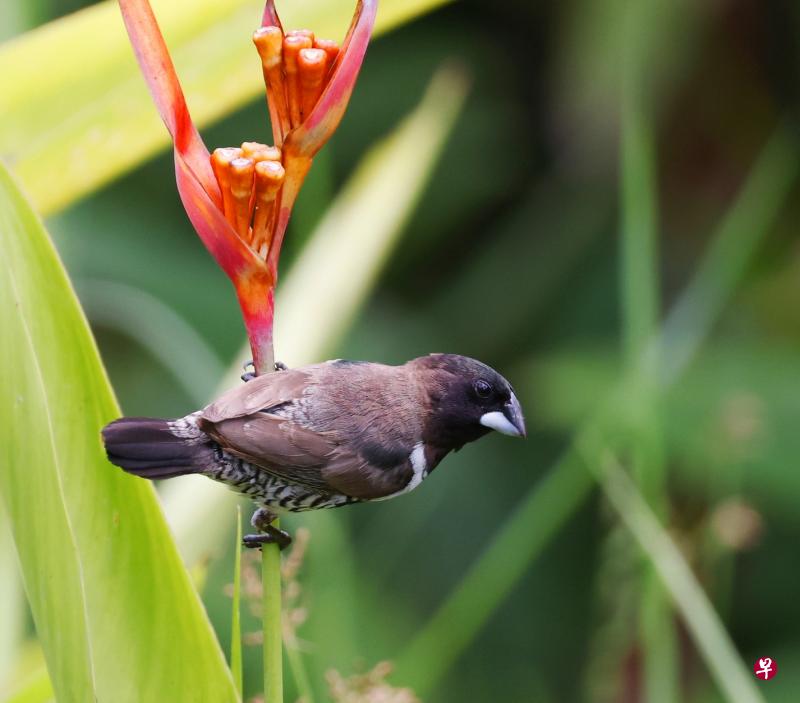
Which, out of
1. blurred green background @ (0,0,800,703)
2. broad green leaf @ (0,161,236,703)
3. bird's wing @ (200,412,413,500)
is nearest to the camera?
broad green leaf @ (0,161,236,703)

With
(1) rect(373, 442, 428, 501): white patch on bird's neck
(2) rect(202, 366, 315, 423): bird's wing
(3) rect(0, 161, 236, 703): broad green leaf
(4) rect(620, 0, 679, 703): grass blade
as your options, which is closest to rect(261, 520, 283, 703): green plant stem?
(3) rect(0, 161, 236, 703): broad green leaf

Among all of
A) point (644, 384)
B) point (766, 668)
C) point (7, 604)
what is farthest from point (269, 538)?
point (766, 668)

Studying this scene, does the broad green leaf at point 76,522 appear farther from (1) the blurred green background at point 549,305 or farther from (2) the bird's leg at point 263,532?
(1) the blurred green background at point 549,305

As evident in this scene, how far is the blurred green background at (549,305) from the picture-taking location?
109 inches

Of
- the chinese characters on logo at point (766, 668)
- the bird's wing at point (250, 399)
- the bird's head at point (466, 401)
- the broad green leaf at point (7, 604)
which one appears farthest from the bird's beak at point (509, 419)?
the chinese characters on logo at point (766, 668)

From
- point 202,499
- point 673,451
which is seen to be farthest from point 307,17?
Result: point 673,451

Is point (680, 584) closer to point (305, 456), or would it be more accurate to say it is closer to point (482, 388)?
point (482, 388)

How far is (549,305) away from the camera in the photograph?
3496 millimetres

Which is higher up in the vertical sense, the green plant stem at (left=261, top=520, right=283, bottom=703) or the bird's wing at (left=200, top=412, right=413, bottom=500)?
the bird's wing at (left=200, top=412, right=413, bottom=500)

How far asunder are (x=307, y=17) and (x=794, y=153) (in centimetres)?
193

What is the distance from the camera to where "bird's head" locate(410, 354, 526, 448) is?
153 centimetres

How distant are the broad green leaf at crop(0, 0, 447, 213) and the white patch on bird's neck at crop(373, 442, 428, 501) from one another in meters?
0.55

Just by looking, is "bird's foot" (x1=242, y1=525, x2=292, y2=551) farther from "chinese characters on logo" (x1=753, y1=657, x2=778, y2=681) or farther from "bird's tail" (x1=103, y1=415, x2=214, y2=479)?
"chinese characters on logo" (x1=753, y1=657, x2=778, y2=681)

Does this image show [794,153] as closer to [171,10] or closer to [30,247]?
[171,10]
